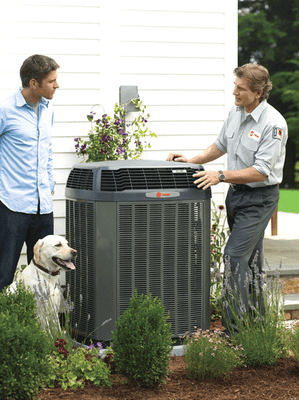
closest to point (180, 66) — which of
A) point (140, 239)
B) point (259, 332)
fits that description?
point (140, 239)

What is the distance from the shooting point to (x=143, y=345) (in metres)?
2.62

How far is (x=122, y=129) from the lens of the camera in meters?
4.37

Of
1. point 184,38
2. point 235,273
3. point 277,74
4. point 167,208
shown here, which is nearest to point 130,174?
point 167,208

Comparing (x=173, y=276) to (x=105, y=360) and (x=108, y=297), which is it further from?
(x=105, y=360)

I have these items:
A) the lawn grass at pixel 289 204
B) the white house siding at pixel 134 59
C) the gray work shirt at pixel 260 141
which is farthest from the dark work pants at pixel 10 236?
the lawn grass at pixel 289 204

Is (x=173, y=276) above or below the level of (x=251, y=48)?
below

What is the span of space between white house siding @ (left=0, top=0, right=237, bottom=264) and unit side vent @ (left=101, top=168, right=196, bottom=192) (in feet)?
4.34

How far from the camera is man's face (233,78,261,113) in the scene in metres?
3.30

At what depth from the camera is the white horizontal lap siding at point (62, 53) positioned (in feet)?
13.6

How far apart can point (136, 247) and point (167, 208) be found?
0.94 feet

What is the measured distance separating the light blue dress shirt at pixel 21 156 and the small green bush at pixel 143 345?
1.10 m

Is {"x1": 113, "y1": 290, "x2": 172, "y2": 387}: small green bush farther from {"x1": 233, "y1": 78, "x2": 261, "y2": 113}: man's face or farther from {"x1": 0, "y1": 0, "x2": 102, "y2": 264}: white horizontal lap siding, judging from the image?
{"x1": 0, "y1": 0, "x2": 102, "y2": 264}: white horizontal lap siding

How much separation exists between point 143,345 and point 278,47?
20.4 m

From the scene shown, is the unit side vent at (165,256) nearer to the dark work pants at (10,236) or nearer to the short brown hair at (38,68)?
the dark work pants at (10,236)
